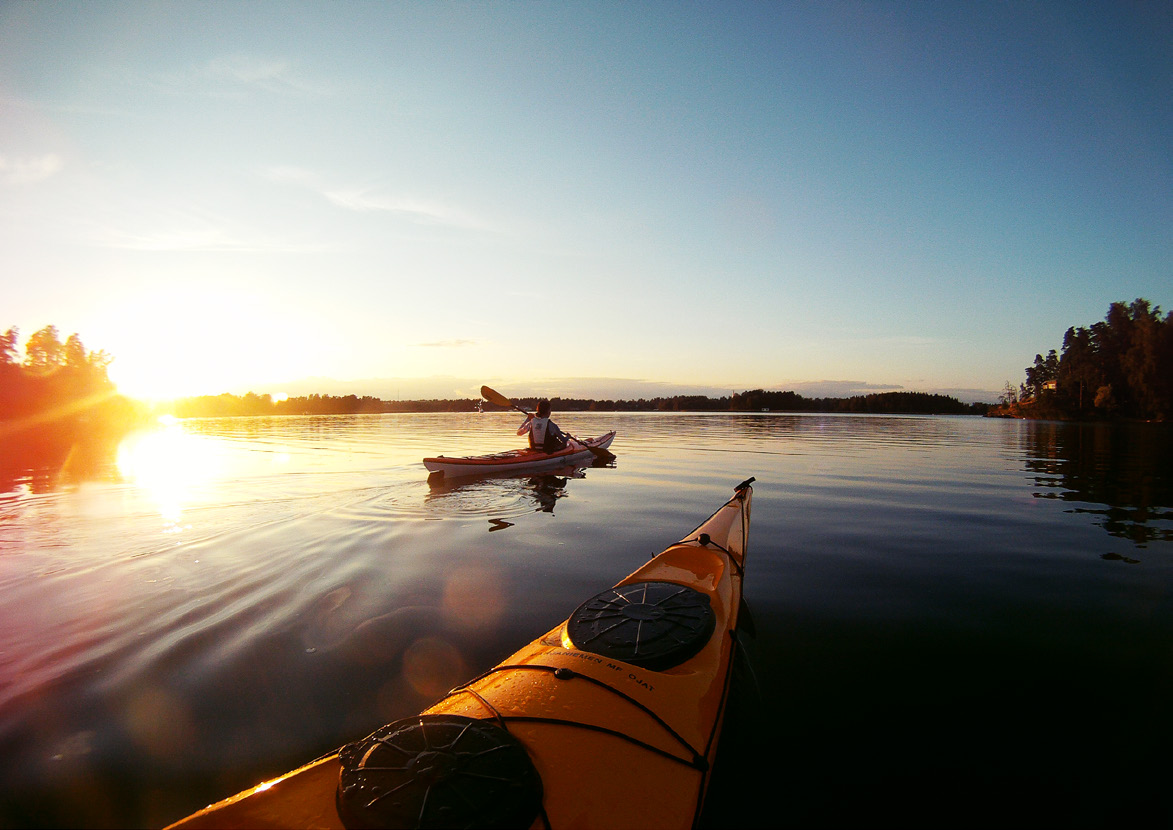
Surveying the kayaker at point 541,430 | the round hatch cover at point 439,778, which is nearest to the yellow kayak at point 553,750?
the round hatch cover at point 439,778

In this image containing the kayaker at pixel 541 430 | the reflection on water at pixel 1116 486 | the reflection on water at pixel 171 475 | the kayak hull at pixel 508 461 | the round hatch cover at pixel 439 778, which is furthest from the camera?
the kayaker at pixel 541 430

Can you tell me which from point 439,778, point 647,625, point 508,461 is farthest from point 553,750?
point 508,461

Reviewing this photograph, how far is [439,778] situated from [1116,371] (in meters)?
87.5

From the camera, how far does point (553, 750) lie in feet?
7.16

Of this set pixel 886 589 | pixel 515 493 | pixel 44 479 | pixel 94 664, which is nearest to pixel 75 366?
pixel 44 479

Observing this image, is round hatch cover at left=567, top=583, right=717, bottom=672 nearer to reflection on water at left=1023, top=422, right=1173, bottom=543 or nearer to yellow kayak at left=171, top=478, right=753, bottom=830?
yellow kayak at left=171, top=478, right=753, bottom=830

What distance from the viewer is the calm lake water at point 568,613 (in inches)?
110

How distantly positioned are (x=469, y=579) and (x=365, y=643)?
5.60 ft

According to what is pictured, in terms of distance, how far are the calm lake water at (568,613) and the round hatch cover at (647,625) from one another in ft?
2.21

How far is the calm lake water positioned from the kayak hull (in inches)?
100

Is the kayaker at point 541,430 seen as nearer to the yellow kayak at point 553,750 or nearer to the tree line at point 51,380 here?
the yellow kayak at point 553,750

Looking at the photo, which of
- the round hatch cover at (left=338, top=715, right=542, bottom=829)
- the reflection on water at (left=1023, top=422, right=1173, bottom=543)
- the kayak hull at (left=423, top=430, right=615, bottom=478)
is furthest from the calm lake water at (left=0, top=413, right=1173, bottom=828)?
the kayak hull at (left=423, top=430, right=615, bottom=478)

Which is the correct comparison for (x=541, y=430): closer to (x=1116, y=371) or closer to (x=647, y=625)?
(x=647, y=625)

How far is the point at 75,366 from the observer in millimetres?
61281
